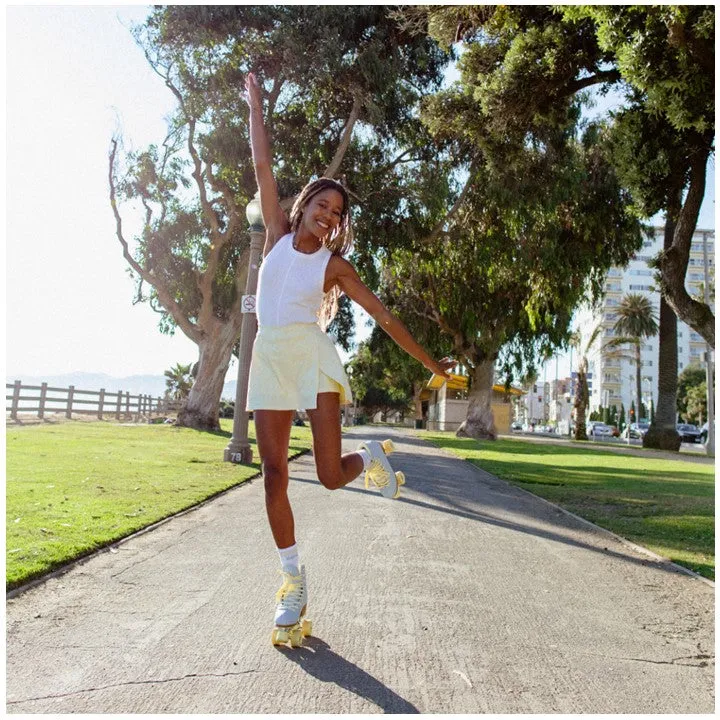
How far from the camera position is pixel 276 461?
336 cm

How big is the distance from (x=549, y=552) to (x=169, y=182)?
19643mm

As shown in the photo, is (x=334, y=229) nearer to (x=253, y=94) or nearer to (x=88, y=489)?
(x=253, y=94)

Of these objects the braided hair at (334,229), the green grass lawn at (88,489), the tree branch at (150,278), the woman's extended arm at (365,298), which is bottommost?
the green grass lawn at (88,489)

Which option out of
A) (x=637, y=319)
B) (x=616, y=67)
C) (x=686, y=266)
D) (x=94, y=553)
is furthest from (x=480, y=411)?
(x=637, y=319)

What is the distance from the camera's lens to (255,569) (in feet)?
15.1

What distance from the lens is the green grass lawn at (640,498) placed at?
245 inches

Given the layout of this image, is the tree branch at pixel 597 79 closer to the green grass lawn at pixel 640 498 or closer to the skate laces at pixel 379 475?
the green grass lawn at pixel 640 498

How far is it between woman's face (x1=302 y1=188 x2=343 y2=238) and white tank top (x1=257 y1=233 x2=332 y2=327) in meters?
0.14

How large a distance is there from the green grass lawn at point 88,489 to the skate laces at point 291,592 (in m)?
1.65

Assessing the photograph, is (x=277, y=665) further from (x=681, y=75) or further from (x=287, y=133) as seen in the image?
(x=287, y=133)

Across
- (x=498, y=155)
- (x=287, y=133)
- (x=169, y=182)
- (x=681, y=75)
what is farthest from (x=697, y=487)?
(x=169, y=182)

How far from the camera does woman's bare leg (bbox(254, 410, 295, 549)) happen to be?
11.0 ft

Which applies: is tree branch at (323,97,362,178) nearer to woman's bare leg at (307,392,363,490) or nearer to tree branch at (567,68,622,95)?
tree branch at (567,68,622,95)

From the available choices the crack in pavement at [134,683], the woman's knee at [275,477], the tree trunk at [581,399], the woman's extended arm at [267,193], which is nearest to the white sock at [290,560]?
the woman's knee at [275,477]
